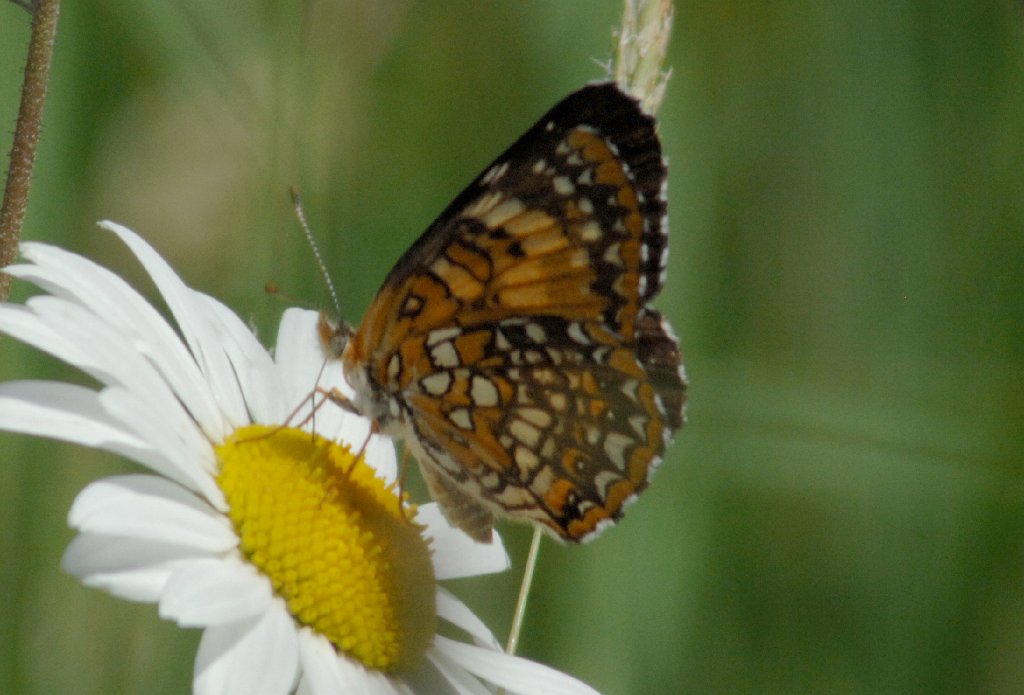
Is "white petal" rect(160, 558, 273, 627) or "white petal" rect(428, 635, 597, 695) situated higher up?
"white petal" rect(160, 558, 273, 627)

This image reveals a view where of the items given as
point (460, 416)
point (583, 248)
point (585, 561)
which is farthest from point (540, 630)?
point (583, 248)

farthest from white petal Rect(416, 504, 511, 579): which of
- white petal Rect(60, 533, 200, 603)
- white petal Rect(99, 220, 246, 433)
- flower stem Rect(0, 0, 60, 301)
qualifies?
flower stem Rect(0, 0, 60, 301)

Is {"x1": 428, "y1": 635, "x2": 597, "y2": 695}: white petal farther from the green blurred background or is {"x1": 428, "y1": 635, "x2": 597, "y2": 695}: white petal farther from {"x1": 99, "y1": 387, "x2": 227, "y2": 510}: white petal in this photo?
the green blurred background

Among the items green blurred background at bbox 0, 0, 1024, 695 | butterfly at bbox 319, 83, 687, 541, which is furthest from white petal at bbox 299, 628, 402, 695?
green blurred background at bbox 0, 0, 1024, 695

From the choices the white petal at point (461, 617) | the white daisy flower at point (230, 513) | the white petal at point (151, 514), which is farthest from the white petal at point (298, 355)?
the white petal at point (151, 514)

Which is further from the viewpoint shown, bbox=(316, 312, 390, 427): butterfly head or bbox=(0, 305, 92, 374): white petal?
bbox=(316, 312, 390, 427): butterfly head

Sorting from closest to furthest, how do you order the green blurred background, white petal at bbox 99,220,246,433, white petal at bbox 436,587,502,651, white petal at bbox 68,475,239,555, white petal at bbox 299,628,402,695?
white petal at bbox 68,475,239,555 < white petal at bbox 299,628,402,695 < white petal at bbox 99,220,246,433 < white petal at bbox 436,587,502,651 < the green blurred background

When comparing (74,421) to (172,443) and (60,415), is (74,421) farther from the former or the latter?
(172,443)

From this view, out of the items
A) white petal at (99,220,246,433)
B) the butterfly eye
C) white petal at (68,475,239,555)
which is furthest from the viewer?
the butterfly eye

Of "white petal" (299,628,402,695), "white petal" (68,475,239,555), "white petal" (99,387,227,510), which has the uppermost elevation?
"white petal" (99,387,227,510)
